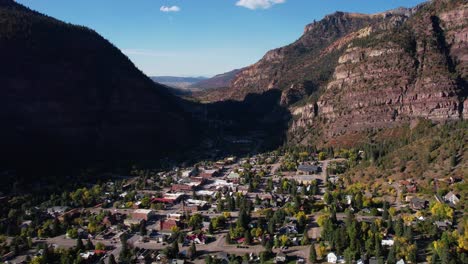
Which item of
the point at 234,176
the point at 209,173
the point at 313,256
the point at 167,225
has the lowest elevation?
the point at 167,225

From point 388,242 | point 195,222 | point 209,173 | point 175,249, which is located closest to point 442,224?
point 388,242

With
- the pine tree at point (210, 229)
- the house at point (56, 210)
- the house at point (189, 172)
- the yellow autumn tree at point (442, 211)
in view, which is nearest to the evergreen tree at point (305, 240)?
the pine tree at point (210, 229)

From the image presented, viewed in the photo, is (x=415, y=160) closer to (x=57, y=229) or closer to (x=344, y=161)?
(x=344, y=161)

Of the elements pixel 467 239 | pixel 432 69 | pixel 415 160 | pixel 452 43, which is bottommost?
pixel 467 239

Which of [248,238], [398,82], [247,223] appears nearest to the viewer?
[248,238]

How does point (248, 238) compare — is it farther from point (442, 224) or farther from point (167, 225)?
point (442, 224)

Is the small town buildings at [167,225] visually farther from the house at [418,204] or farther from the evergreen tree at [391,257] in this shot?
the house at [418,204]

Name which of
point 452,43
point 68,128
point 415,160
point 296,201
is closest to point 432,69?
point 452,43
